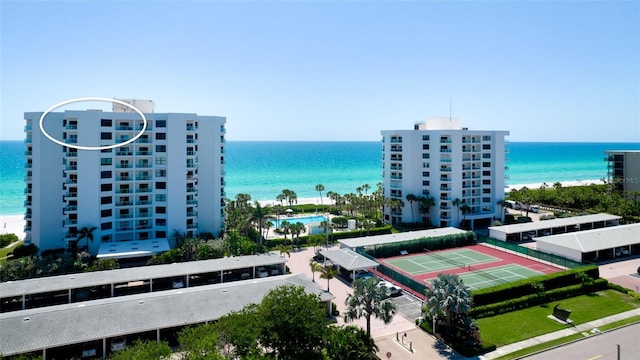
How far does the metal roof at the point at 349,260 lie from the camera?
45662 mm

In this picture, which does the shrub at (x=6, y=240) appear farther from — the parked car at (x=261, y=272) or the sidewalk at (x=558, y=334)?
the sidewalk at (x=558, y=334)

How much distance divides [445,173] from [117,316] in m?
58.5

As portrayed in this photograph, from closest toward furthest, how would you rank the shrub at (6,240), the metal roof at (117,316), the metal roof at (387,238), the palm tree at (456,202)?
the metal roof at (117,316) < the metal roof at (387,238) < the shrub at (6,240) < the palm tree at (456,202)

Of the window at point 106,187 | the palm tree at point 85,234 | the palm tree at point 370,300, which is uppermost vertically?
the window at point 106,187

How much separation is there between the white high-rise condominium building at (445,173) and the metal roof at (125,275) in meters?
36.0

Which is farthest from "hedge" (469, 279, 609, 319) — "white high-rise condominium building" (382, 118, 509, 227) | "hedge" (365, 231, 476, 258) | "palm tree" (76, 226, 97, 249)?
"palm tree" (76, 226, 97, 249)

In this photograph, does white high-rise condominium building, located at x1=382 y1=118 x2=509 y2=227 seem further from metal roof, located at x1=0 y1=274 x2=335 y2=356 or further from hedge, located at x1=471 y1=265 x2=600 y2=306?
metal roof, located at x1=0 y1=274 x2=335 y2=356

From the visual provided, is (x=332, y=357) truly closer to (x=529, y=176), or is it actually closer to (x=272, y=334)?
(x=272, y=334)

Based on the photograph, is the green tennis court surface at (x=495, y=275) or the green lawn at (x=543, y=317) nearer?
the green lawn at (x=543, y=317)

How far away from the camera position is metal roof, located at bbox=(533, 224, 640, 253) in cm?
5281

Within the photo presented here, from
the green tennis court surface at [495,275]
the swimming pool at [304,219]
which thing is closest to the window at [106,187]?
the swimming pool at [304,219]

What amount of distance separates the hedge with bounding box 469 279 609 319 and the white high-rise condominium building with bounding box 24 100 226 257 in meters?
37.1

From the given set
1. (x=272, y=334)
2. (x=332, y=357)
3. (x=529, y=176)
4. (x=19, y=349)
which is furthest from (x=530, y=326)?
(x=529, y=176)

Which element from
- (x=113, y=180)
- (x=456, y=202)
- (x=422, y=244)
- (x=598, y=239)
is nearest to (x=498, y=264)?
(x=422, y=244)
